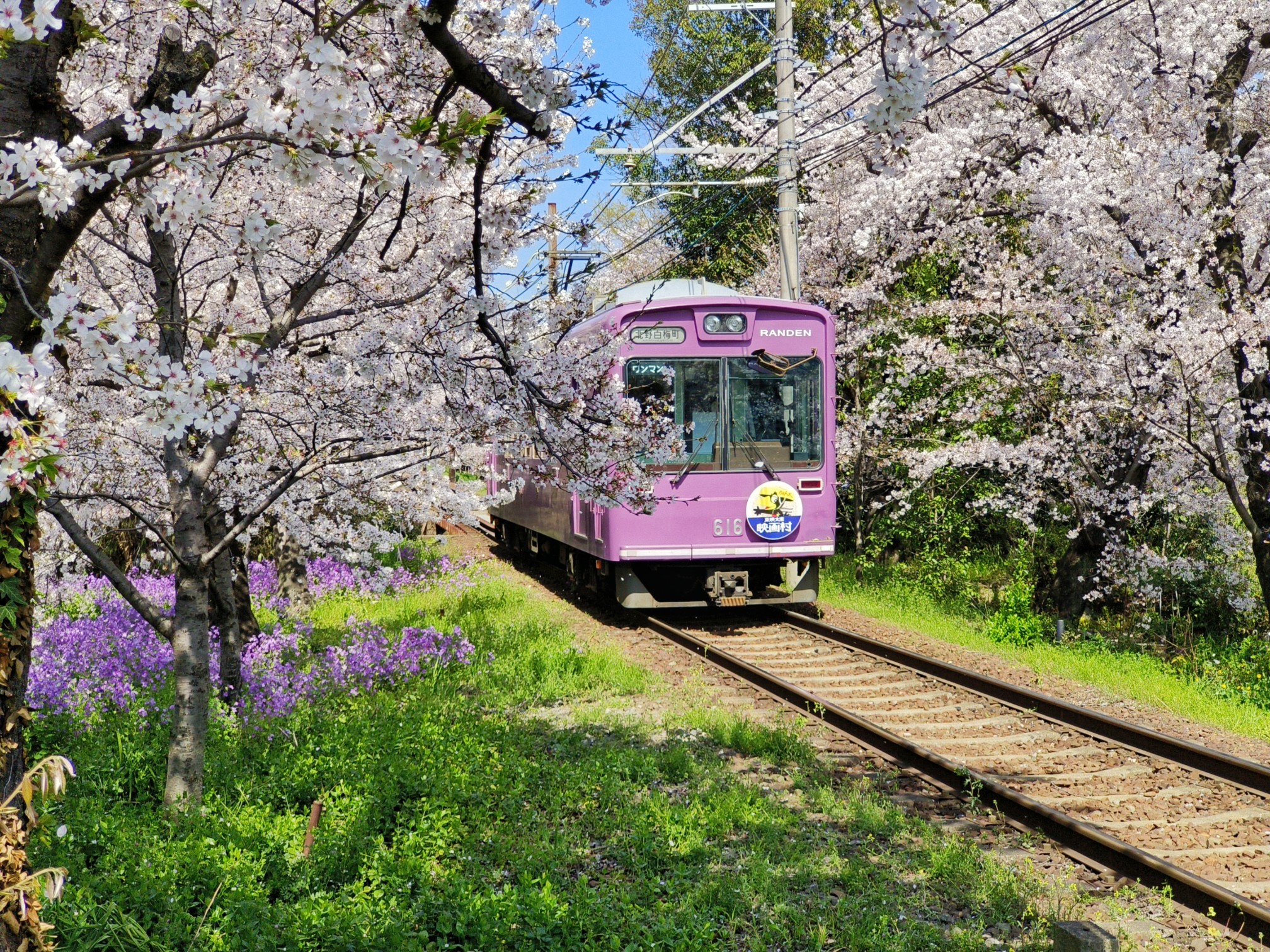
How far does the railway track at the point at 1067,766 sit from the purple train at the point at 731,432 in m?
1.55

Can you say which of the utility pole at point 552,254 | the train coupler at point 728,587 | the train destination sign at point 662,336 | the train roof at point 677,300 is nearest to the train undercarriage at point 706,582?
the train coupler at point 728,587

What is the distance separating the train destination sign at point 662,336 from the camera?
10141 millimetres

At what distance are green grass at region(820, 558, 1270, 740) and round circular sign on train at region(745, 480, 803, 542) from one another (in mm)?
1745

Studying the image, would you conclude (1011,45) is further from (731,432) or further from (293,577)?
(293,577)

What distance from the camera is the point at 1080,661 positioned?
8.88 m

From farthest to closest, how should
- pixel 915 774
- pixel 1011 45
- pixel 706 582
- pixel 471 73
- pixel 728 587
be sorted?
pixel 1011 45 < pixel 706 582 < pixel 728 587 < pixel 915 774 < pixel 471 73

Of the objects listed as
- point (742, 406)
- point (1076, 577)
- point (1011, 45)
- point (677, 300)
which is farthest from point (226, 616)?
point (1011, 45)

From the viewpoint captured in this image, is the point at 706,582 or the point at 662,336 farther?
the point at 706,582

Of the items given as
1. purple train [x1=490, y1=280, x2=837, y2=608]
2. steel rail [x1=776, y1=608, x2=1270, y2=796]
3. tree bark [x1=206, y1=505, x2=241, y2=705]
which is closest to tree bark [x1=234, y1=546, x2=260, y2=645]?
tree bark [x1=206, y1=505, x2=241, y2=705]

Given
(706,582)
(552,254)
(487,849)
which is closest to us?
(487,849)

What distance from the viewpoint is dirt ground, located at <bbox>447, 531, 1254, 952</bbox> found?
4.20 metres

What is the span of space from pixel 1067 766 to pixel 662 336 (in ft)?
18.4

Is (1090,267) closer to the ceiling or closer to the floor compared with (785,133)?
closer to the floor

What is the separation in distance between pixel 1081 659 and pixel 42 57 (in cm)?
869
